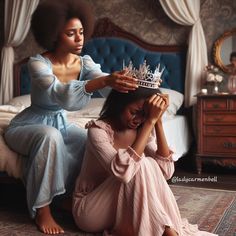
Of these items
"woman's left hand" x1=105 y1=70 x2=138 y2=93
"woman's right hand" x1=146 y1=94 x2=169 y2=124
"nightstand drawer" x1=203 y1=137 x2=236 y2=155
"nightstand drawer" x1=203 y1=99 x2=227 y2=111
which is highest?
"woman's left hand" x1=105 y1=70 x2=138 y2=93

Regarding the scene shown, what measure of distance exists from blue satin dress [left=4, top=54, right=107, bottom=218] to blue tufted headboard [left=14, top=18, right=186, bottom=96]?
200 cm

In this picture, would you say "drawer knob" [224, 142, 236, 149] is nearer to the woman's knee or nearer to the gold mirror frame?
the gold mirror frame

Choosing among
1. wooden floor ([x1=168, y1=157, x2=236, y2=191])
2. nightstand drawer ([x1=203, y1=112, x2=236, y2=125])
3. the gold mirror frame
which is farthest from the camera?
the gold mirror frame

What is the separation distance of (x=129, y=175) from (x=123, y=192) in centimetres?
15

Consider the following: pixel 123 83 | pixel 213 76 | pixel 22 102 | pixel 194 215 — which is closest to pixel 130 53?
pixel 213 76

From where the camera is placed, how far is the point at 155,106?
1.79 meters

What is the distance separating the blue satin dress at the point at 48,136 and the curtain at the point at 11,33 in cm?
276

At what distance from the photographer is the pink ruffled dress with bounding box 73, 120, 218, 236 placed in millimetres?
1749

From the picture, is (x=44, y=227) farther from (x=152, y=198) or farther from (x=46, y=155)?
(x=152, y=198)

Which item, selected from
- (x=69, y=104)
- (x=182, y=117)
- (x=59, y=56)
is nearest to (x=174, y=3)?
(x=182, y=117)

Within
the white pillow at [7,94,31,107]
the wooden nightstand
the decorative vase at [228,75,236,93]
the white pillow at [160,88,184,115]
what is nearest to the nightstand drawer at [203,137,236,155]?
the wooden nightstand

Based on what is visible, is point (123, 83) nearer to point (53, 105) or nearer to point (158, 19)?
point (53, 105)

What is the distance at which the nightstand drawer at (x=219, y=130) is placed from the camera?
3.67m

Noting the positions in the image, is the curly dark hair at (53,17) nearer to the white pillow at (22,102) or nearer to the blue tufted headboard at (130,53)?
the white pillow at (22,102)
